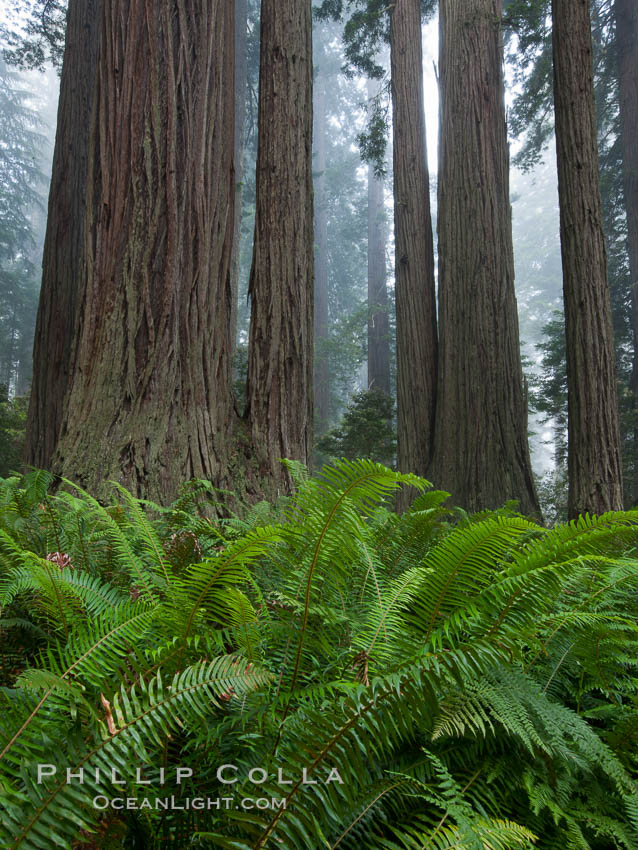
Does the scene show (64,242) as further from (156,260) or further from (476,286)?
(476,286)

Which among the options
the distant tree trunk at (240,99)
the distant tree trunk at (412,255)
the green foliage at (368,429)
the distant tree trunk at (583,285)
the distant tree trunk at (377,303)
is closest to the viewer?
the distant tree trunk at (583,285)

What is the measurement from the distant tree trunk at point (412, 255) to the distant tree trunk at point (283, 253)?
324cm

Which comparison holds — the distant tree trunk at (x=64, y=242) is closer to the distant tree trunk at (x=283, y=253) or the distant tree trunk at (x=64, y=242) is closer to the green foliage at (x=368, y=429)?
the distant tree trunk at (x=283, y=253)

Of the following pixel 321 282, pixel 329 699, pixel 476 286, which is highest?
pixel 321 282

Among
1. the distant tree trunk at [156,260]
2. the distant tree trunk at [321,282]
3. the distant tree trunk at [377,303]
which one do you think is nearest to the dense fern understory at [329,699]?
the distant tree trunk at [156,260]

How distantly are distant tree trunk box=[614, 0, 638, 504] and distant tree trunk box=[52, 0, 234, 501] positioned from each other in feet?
43.8

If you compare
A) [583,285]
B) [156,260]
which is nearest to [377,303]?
[583,285]

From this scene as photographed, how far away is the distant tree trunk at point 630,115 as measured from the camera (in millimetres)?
13875

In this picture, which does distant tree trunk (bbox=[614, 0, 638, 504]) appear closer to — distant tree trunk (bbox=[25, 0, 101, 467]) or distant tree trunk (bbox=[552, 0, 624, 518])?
distant tree trunk (bbox=[552, 0, 624, 518])

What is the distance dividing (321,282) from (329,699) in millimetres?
30662

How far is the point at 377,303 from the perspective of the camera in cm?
2533

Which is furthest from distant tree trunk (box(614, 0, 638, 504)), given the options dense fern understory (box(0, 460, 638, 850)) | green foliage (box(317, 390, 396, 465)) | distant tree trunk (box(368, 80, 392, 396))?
dense fern understory (box(0, 460, 638, 850))

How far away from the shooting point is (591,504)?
468 centimetres

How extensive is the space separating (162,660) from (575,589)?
1003 mm
